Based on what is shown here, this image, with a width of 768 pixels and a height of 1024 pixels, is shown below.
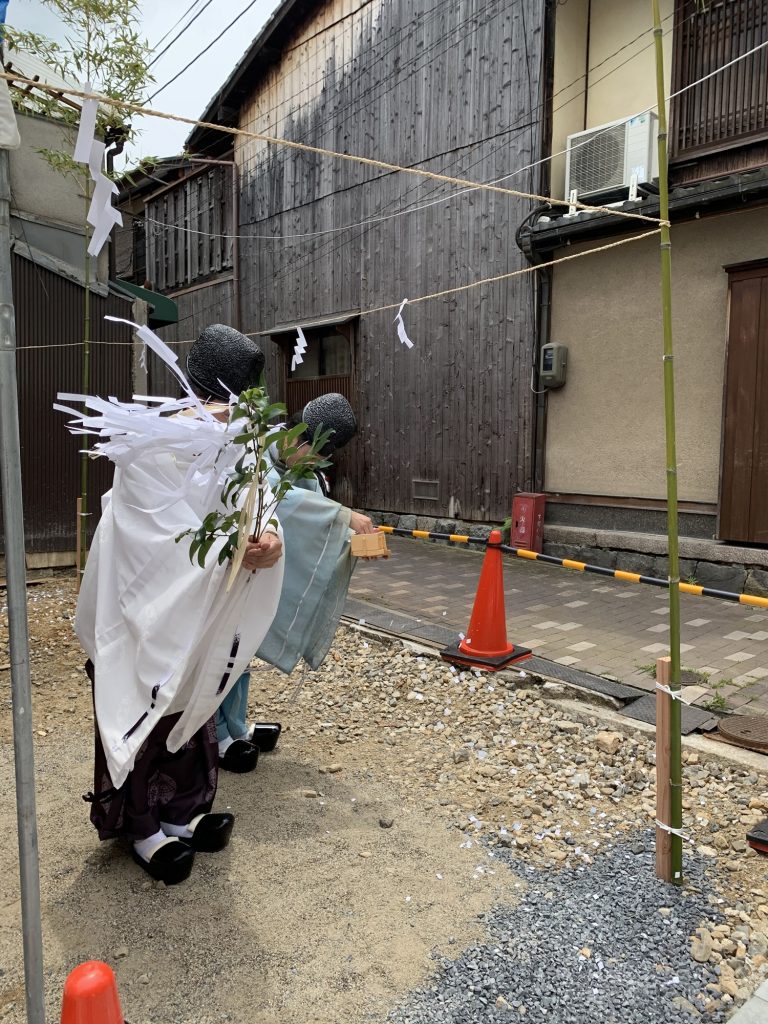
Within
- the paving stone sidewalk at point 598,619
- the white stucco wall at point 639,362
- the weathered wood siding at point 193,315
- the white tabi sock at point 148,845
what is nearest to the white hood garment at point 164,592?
the white tabi sock at point 148,845

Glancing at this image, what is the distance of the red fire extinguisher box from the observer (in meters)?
8.66

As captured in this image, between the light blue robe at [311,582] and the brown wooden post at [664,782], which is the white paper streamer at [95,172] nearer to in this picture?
the light blue robe at [311,582]

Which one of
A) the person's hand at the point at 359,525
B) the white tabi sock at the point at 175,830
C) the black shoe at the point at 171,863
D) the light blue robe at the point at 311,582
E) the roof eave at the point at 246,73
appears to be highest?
the roof eave at the point at 246,73

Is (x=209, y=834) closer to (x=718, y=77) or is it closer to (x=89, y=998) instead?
(x=89, y=998)

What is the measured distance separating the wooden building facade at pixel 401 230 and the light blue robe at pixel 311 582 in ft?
19.7

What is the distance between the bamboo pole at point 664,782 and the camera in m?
→ 2.63

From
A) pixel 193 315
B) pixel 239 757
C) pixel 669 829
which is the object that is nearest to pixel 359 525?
pixel 239 757

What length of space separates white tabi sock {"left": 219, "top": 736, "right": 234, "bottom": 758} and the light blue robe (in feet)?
1.24

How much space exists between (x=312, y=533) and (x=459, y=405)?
6807mm

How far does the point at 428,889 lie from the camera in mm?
2633

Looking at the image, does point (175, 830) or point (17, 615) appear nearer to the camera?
point (17, 615)

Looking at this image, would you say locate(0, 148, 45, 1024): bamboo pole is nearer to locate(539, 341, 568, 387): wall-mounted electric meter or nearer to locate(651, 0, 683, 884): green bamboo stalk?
locate(651, 0, 683, 884): green bamboo stalk

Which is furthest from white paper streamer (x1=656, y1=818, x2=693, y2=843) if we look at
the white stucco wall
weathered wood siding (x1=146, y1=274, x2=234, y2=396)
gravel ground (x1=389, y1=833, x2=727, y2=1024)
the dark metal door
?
weathered wood siding (x1=146, y1=274, x2=234, y2=396)

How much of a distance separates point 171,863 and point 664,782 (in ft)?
5.94
